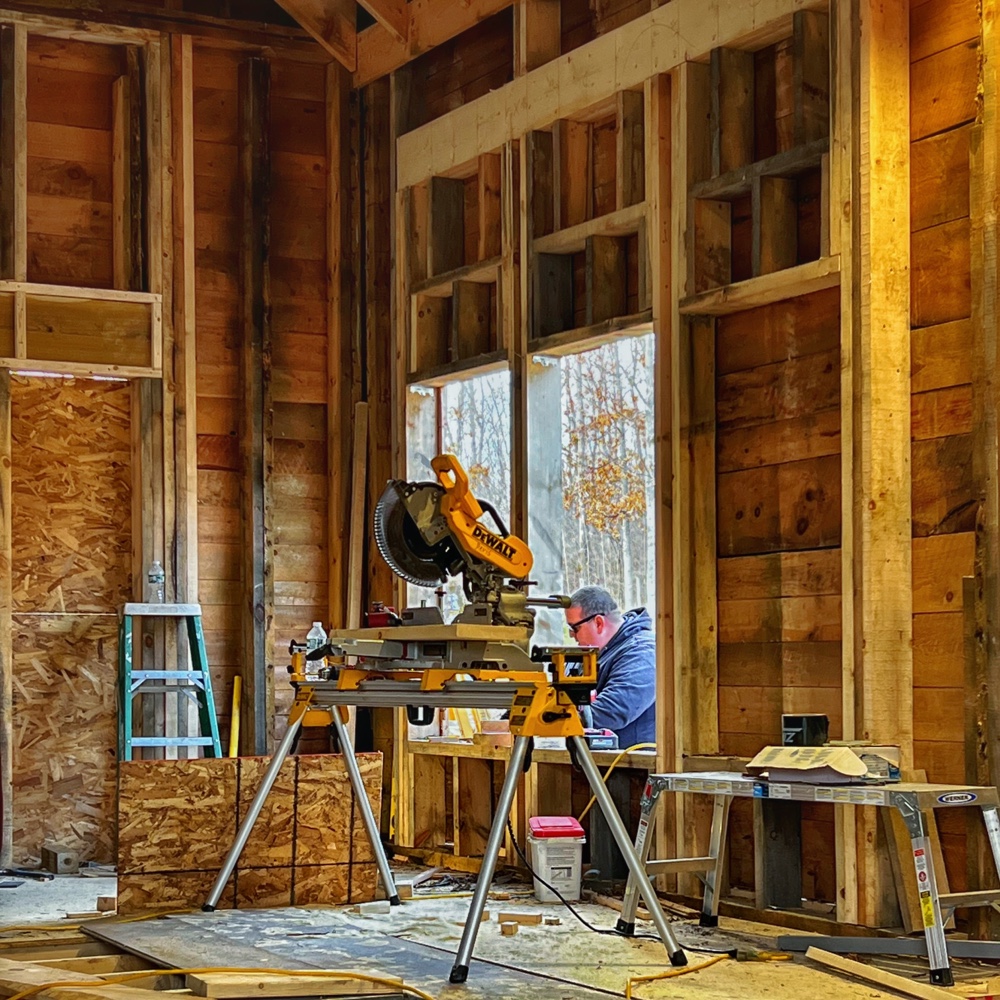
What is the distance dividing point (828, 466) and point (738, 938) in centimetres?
158

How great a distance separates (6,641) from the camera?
7.21 m

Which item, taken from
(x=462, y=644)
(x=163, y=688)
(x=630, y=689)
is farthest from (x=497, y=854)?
(x=163, y=688)

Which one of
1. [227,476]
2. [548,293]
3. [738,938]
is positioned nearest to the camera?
[738,938]

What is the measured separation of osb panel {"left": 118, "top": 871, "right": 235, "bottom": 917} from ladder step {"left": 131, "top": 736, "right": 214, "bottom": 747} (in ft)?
4.52

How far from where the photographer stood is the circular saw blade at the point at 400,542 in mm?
5355

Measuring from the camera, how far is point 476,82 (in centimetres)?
741

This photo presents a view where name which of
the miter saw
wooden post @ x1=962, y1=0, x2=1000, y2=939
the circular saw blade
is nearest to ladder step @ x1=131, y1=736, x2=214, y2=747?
the miter saw

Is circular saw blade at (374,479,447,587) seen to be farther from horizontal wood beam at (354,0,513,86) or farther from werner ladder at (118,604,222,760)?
horizontal wood beam at (354,0,513,86)

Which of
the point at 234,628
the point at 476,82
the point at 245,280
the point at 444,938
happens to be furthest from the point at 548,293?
the point at 444,938

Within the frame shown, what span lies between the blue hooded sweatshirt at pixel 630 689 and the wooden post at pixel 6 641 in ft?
8.69

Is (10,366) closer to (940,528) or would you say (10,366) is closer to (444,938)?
(444,938)

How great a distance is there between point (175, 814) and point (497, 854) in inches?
64.6

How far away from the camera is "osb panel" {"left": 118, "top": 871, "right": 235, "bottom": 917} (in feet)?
18.6

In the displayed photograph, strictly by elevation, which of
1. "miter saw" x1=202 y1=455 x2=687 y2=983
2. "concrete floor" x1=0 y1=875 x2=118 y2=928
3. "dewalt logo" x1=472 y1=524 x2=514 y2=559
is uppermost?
"dewalt logo" x1=472 y1=524 x2=514 y2=559
